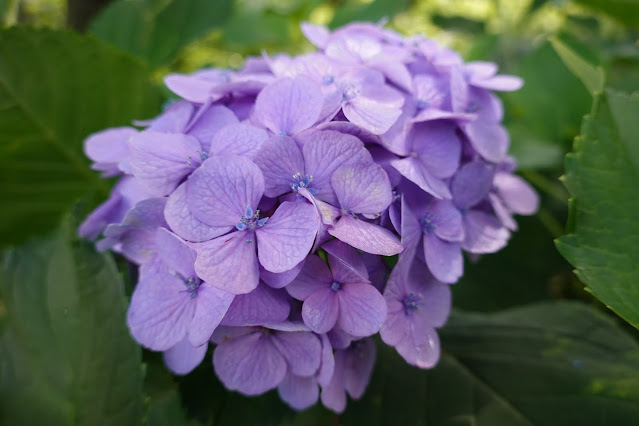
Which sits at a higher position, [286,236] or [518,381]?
[286,236]

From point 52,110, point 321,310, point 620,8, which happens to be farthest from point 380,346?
point 620,8

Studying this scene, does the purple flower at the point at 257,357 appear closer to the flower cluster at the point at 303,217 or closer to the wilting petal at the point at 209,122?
the flower cluster at the point at 303,217

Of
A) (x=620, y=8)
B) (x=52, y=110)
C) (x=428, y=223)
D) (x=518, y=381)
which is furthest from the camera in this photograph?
(x=620, y=8)

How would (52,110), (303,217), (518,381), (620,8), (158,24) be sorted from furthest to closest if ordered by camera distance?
(158,24)
(620,8)
(52,110)
(518,381)
(303,217)

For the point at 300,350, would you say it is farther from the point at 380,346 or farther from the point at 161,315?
the point at 380,346

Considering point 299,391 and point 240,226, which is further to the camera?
point 299,391

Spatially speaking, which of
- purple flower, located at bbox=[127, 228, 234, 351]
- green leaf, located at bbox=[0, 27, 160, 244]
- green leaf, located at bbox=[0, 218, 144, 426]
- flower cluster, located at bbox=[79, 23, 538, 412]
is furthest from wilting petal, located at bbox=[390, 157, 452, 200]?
green leaf, located at bbox=[0, 27, 160, 244]

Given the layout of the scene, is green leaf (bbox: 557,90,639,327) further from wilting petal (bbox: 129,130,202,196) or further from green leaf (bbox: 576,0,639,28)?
green leaf (bbox: 576,0,639,28)
